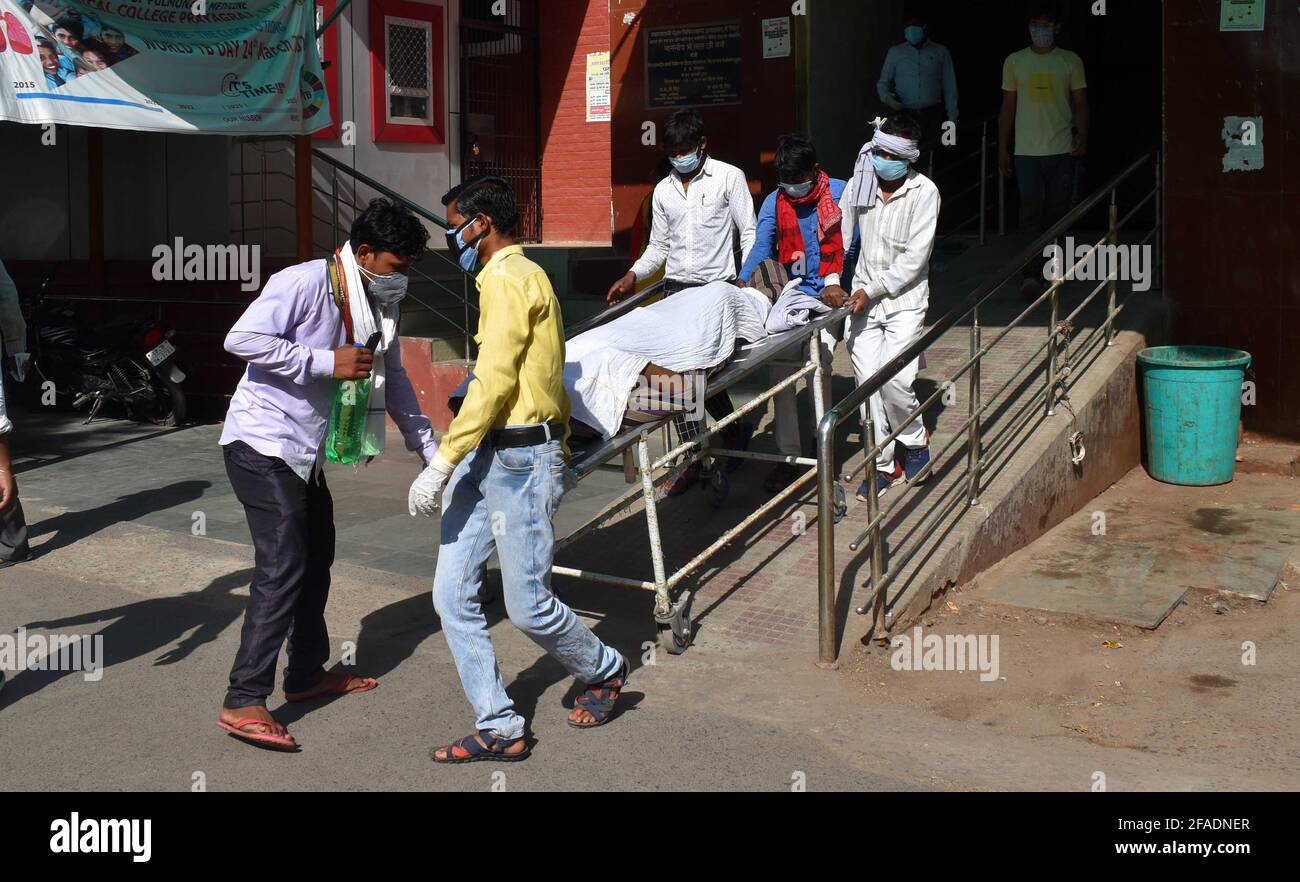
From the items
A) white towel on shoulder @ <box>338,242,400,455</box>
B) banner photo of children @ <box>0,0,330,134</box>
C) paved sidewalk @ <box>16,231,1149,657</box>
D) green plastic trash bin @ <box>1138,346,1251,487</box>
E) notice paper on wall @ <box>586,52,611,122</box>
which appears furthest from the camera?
notice paper on wall @ <box>586,52,611,122</box>

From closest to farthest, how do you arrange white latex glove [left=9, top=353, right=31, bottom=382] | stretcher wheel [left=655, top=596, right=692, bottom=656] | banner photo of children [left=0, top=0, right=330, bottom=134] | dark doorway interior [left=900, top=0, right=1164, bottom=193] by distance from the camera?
1. stretcher wheel [left=655, top=596, right=692, bottom=656]
2. white latex glove [left=9, top=353, right=31, bottom=382]
3. banner photo of children [left=0, top=0, right=330, bottom=134]
4. dark doorway interior [left=900, top=0, right=1164, bottom=193]

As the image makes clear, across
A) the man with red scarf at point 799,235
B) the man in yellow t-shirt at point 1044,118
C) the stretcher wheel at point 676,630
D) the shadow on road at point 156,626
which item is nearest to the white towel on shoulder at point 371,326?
the stretcher wheel at point 676,630

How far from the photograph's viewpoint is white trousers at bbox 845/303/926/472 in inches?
272

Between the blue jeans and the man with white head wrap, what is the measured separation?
2721 millimetres

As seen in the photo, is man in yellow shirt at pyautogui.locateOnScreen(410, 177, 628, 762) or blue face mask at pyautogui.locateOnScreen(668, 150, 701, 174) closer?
man in yellow shirt at pyautogui.locateOnScreen(410, 177, 628, 762)

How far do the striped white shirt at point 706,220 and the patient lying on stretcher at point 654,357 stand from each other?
113 centimetres

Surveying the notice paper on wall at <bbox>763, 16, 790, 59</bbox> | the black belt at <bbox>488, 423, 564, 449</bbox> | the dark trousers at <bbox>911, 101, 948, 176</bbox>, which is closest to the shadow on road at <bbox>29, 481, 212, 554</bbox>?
the black belt at <bbox>488, 423, 564, 449</bbox>

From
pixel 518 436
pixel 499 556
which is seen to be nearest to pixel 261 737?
pixel 499 556

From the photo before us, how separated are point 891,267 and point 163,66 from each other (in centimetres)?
542

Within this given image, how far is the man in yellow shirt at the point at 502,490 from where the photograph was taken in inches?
179

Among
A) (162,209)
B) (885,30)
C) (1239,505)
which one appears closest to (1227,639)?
(1239,505)

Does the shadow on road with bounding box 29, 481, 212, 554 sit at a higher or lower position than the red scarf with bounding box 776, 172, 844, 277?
lower

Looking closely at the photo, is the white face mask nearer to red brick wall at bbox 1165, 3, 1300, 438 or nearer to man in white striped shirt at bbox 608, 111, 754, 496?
man in white striped shirt at bbox 608, 111, 754, 496

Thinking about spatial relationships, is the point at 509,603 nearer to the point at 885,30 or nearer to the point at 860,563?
the point at 860,563
